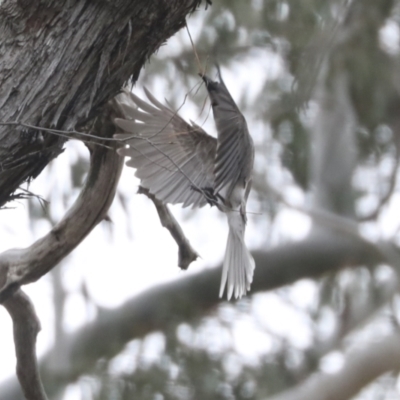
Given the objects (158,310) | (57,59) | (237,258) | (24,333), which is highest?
(158,310)

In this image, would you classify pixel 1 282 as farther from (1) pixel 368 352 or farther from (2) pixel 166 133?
(1) pixel 368 352

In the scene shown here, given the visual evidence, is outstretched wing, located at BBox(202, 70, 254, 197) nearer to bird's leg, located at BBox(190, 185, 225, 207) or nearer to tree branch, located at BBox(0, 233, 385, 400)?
bird's leg, located at BBox(190, 185, 225, 207)

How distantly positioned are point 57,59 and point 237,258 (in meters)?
1.07

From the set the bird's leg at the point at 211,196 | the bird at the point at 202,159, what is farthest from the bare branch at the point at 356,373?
the bird's leg at the point at 211,196

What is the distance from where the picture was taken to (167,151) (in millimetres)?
2172

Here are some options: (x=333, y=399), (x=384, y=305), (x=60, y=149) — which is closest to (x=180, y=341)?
(x=384, y=305)

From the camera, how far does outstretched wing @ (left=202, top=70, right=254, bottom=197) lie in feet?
6.06

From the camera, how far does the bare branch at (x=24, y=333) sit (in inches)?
71.9

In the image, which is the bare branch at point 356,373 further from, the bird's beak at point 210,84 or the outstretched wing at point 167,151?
the bird's beak at point 210,84

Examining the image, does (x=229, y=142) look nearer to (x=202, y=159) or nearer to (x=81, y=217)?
(x=202, y=159)

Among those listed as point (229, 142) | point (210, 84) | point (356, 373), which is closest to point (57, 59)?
point (210, 84)

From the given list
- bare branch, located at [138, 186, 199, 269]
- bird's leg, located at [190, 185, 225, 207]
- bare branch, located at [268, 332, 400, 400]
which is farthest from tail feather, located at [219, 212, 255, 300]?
bare branch, located at [268, 332, 400, 400]

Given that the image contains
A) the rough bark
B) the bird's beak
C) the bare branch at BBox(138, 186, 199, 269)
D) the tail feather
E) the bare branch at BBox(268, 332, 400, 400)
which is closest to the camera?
the rough bark

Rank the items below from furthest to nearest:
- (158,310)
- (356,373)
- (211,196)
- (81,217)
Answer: (158,310) < (211,196) < (81,217) < (356,373)
